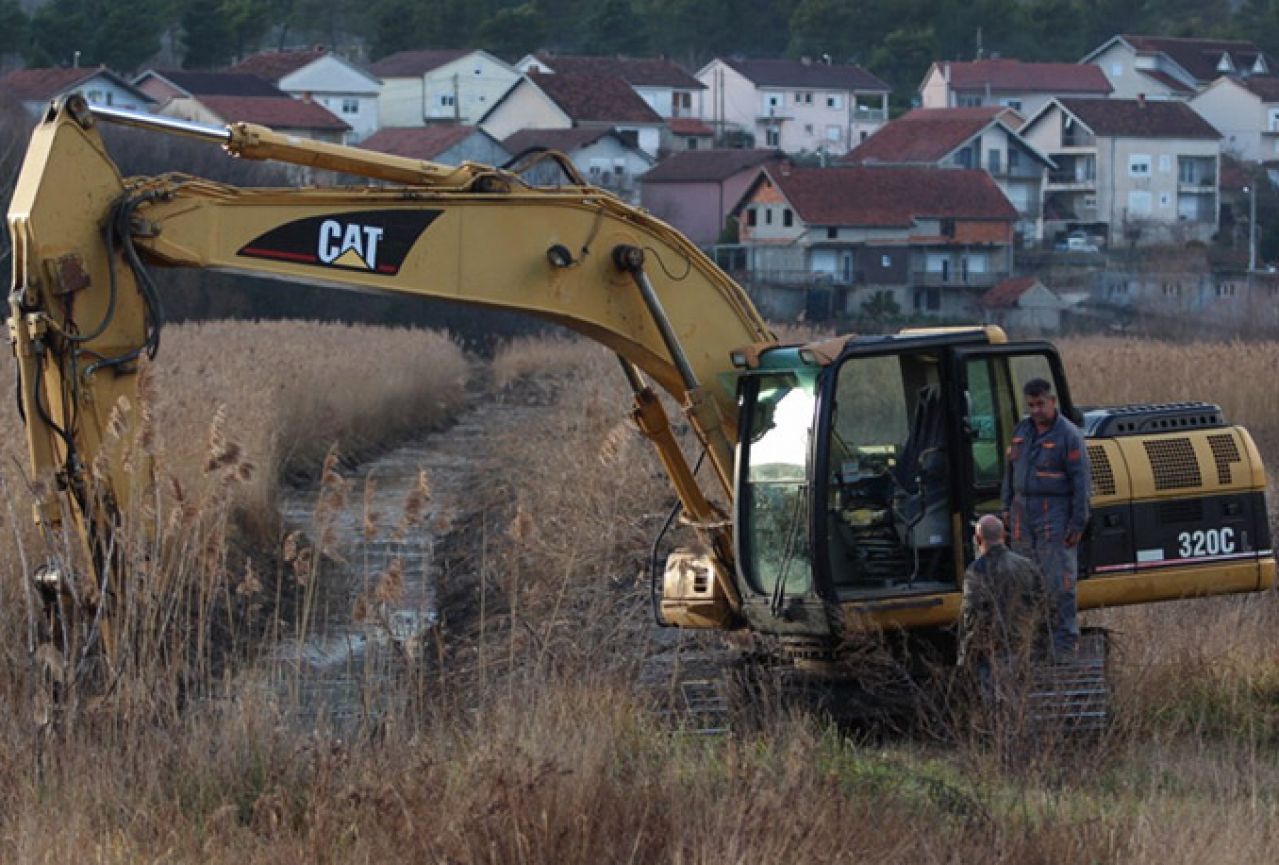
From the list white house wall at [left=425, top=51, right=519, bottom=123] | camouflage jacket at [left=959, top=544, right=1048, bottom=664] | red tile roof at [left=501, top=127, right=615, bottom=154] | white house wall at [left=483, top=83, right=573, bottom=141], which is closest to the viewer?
camouflage jacket at [left=959, top=544, right=1048, bottom=664]

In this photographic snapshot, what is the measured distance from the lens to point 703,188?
82.8m

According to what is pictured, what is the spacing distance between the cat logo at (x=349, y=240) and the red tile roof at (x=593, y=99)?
84888mm

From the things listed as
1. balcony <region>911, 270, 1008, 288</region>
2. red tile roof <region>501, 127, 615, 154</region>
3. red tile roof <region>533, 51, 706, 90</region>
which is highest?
red tile roof <region>533, 51, 706, 90</region>

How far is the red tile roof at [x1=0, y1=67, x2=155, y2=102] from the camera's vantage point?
71.9 meters

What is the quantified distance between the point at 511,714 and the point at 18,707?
2.23 metres

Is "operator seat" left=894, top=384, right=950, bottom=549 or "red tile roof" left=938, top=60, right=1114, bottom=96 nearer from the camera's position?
"operator seat" left=894, top=384, right=950, bottom=549

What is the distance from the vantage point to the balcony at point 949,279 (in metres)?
75.5

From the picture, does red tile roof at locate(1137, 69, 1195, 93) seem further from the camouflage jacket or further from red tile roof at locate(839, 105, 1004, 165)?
the camouflage jacket

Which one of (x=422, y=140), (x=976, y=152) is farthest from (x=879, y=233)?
(x=422, y=140)

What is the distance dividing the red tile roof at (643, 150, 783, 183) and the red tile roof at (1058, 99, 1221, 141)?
1623 centimetres

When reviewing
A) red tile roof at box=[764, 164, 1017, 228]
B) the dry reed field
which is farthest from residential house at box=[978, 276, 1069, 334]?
the dry reed field

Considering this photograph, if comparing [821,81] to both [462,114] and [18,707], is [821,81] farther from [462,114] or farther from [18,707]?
[18,707]

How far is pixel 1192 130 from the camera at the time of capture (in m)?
92.9

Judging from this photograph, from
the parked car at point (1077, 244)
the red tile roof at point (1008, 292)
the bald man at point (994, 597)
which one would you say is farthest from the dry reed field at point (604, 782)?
the parked car at point (1077, 244)
